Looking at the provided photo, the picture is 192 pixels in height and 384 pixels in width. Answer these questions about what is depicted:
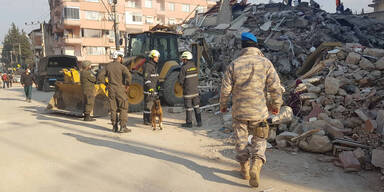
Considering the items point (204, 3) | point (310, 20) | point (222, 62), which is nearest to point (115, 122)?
point (222, 62)

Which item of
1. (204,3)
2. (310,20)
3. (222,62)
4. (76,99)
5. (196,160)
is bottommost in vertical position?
(196,160)

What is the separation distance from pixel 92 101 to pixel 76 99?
1193mm

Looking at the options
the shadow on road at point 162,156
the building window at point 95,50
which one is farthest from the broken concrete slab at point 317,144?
the building window at point 95,50

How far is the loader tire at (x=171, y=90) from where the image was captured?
28.6 ft

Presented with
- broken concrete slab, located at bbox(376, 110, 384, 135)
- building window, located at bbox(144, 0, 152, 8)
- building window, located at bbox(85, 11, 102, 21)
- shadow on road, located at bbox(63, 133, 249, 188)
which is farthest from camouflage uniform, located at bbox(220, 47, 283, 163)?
building window, located at bbox(144, 0, 152, 8)

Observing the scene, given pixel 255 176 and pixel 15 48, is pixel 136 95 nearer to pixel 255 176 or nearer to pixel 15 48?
pixel 255 176

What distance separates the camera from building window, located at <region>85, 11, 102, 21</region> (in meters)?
36.4

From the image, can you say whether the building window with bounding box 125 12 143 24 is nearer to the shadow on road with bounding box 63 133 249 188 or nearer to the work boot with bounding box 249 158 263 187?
the shadow on road with bounding box 63 133 249 188

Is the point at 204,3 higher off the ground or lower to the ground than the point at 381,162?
higher

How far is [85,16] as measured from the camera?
36.3 meters

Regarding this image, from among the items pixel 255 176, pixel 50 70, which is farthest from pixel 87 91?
pixel 50 70

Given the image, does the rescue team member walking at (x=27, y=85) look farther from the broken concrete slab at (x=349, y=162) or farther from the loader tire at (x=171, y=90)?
the broken concrete slab at (x=349, y=162)

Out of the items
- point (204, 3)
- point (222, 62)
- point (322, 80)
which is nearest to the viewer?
point (322, 80)

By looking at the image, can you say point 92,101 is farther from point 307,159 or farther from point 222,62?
point 222,62
